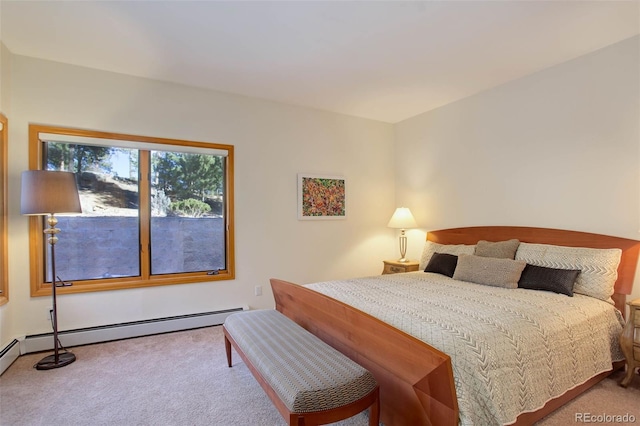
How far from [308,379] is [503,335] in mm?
1037

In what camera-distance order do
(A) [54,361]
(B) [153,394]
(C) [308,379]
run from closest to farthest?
(C) [308,379], (B) [153,394], (A) [54,361]

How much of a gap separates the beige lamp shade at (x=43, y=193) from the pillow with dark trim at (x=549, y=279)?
12.4ft

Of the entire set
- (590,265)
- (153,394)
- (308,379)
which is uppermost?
(590,265)

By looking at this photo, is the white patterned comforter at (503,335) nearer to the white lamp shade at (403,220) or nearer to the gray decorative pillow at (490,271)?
the gray decorative pillow at (490,271)

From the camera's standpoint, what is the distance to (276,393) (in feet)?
5.07

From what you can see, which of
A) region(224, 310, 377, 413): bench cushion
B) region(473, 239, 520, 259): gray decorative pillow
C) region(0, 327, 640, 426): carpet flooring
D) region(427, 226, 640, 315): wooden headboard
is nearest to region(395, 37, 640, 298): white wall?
region(427, 226, 640, 315): wooden headboard

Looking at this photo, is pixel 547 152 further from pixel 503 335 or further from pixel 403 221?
pixel 503 335

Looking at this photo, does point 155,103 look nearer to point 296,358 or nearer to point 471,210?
point 296,358

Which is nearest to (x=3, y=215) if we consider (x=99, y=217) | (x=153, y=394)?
(x=99, y=217)

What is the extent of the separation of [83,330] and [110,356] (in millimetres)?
488

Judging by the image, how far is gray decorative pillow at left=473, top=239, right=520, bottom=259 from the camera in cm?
299

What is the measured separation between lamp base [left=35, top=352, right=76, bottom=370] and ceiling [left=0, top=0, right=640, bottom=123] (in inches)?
102

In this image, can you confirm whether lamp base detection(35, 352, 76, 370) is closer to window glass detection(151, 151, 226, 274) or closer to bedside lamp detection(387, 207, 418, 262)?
window glass detection(151, 151, 226, 274)

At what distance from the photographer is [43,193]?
8.26ft
